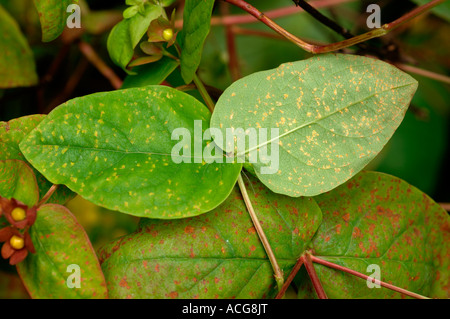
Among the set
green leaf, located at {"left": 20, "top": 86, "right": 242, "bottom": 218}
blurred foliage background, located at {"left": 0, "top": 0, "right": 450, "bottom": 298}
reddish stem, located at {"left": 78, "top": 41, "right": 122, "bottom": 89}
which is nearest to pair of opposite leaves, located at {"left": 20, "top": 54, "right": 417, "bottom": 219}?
green leaf, located at {"left": 20, "top": 86, "right": 242, "bottom": 218}

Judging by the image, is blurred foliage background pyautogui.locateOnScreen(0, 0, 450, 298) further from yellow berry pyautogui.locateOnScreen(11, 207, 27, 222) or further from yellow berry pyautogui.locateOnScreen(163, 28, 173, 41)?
yellow berry pyautogui.locateOnScreen(11, 207, 27, 222)

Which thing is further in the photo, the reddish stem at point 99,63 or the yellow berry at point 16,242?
the reddish stem at point 99,63

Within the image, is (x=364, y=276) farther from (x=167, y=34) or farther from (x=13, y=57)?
(x=13, y=57)

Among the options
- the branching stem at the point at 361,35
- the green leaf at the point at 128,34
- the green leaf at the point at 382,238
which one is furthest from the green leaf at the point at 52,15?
the green leaf at the point at 382,238

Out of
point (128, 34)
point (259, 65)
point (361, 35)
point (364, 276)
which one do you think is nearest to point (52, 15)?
point (128, 34)

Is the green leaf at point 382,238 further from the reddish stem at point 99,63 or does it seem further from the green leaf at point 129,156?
the reddish stem at point 99,63
